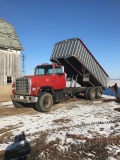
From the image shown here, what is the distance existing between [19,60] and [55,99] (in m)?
8.22

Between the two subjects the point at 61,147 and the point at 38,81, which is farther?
the point at 38,81

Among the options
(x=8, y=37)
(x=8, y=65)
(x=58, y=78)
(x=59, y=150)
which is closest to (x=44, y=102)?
(x=58, y=78)

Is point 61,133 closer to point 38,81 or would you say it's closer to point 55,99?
point 38,81

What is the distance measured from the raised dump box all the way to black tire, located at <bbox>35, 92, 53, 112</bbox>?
3406 millimetres

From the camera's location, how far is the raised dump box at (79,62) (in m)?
13.6

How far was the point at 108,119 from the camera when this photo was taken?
30.0 ft

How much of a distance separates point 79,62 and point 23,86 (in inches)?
179

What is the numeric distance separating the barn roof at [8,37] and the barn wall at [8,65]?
523 millimetres

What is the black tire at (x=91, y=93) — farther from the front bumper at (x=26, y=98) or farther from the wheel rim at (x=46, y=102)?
the front bumper at (x=26, y=98)

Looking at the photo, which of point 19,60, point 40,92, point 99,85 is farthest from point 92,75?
point 19,60

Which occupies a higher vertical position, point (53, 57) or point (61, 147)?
point (53, 57)

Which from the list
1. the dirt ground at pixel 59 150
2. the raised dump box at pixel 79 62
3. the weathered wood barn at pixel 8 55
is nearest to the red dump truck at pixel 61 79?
the raised dump box at pixel 79 62

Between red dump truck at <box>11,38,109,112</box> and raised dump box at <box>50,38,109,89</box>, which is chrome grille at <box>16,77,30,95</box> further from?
raised dump box at <box>50,38,109,89</box>

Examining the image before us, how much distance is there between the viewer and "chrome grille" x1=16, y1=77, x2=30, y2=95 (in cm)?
1108
